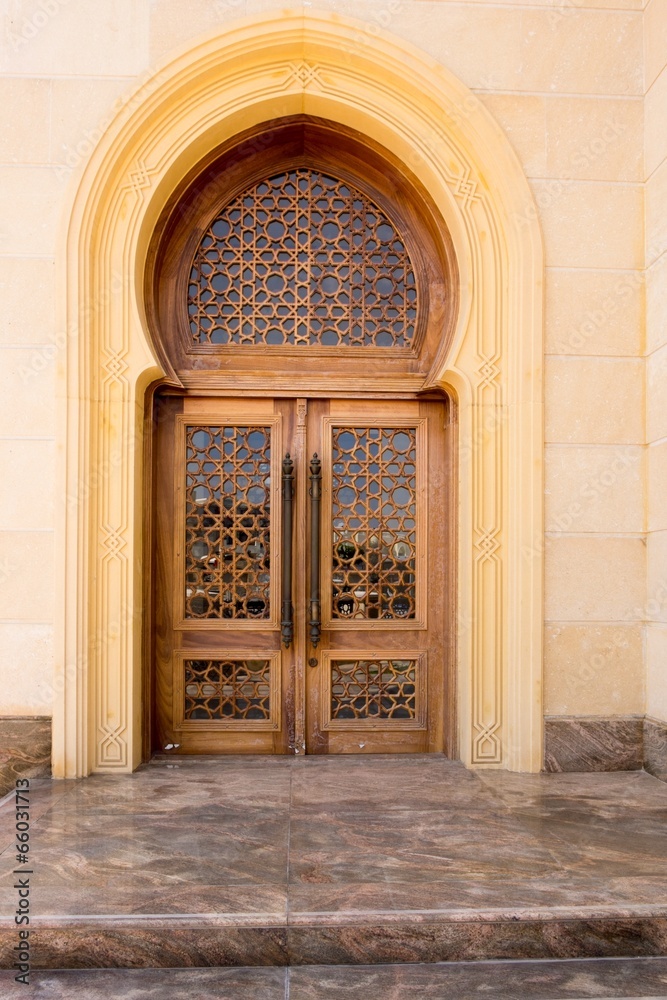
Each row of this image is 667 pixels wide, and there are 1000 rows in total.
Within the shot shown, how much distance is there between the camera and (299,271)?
5.19 metres

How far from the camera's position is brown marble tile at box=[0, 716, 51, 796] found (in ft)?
14.9

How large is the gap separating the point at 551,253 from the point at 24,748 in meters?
4.49

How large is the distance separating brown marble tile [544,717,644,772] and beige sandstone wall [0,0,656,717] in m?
0.09

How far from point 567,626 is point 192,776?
99.4 inches

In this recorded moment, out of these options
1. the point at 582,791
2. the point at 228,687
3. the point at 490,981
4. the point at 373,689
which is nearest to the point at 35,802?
the point at 228,687

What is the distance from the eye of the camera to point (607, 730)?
15.6 ft

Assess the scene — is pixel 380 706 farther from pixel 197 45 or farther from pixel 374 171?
pixel 197 45

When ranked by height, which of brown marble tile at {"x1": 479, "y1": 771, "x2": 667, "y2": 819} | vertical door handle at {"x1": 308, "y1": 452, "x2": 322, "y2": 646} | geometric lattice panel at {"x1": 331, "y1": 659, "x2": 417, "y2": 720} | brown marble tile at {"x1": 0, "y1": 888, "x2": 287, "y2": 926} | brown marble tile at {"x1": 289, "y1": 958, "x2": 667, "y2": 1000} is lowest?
brown marble tile at {"x1": 289, "y1": 958, "x2": 667, "y2": 1000}

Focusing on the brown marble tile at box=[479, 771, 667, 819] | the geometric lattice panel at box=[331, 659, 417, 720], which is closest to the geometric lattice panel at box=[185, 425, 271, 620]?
the geometric lattice panel at box=[331, 659, 417, 720]

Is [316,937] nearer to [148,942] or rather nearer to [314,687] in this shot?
[148,942]

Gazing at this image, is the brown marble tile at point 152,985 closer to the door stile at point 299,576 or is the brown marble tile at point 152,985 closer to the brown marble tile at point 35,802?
the brown marble tile at point 35,802

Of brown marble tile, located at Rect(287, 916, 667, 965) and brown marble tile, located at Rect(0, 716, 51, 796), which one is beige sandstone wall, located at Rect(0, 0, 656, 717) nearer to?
brown marble tile, located at Rect(0, 716, 51, 796)

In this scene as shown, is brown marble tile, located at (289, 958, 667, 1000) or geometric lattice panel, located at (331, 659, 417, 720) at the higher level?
geometric lattice panel, located at (331, 659, 417, 720)

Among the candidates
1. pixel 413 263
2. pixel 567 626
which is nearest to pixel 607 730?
pixel 567 626
